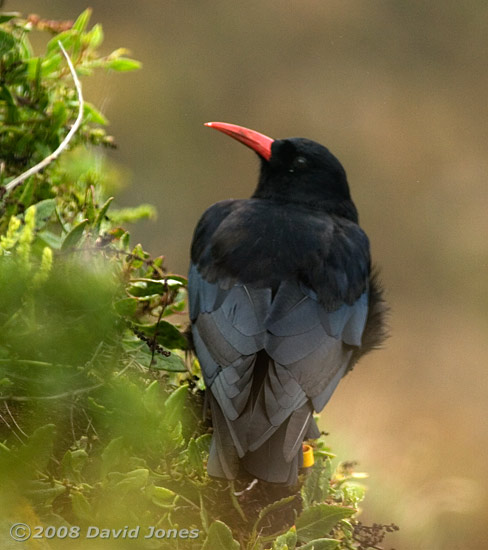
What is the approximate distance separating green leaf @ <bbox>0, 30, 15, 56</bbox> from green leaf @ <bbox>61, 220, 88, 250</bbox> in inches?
31.5

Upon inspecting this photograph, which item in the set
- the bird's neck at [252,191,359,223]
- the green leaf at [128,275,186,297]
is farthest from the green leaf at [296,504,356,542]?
the bird's neck at [252,191,359,223]

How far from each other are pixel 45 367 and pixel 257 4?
11.4 metres

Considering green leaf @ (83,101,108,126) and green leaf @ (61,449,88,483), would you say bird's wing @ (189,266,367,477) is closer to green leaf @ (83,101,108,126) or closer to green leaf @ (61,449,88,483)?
green leaf @ (61,449,88,483)

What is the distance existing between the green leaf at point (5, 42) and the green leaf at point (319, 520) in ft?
5.45

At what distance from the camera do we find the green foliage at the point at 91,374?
4.85 feet

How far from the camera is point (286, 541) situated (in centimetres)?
223

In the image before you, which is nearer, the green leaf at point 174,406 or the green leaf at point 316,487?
the green leaf at point 174,406

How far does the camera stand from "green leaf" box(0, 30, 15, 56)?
2703 millimetres

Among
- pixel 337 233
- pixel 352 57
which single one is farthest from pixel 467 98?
pixel 337 233

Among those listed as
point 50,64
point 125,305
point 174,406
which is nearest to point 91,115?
point 50,64

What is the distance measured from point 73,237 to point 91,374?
0.43 meters

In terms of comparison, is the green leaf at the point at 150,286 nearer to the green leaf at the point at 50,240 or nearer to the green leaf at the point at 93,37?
the green leaf at the point at 50,240

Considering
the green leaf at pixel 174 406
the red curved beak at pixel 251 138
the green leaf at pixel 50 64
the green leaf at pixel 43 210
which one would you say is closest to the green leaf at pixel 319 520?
the green leaf at pixel 174 406

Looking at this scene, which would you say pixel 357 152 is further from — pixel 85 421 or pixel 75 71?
pixel 85 421
